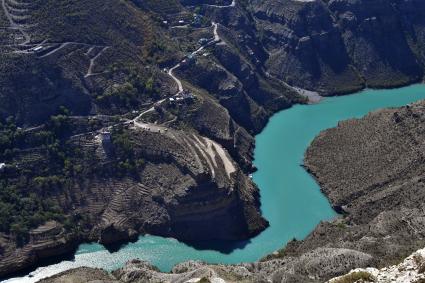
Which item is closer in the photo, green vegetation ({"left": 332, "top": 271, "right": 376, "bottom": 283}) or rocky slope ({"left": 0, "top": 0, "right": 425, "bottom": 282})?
green vegetation ({"left": 332, "top": 271, "right": 376, "bottom": 283})

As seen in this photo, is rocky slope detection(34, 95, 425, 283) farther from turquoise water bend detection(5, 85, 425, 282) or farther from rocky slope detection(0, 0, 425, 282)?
turquoise water bend detection(5, 85, 425, 282)

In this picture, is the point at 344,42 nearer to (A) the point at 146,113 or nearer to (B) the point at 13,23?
(A) the point at 146,113

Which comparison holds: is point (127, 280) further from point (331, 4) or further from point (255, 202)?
point (331, 4)

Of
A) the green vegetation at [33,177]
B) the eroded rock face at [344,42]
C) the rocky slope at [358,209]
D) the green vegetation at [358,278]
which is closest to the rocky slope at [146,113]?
the green vegetation at [33,177]

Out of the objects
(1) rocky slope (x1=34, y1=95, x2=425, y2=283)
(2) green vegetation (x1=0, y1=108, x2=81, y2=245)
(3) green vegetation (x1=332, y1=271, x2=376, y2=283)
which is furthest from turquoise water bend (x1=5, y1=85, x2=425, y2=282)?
(3) green vegetation (x1=332, y1=271, x2=376, y2=283)

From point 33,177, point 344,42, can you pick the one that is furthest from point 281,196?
point 344,42

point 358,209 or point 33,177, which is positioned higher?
point 33,177

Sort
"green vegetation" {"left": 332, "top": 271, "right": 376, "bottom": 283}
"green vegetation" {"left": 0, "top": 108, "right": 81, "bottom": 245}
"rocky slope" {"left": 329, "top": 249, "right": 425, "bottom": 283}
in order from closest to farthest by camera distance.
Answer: "rocky slope" {"left": 329, "top": 249, "right": 425, "bottom": 283} < "green vegetation" {"left": 332, "top": 271, "right": 376, "bottom": 283} < "green vegetation" {"left": 0, "top": 108, "right": 81, "bottom": 245}
